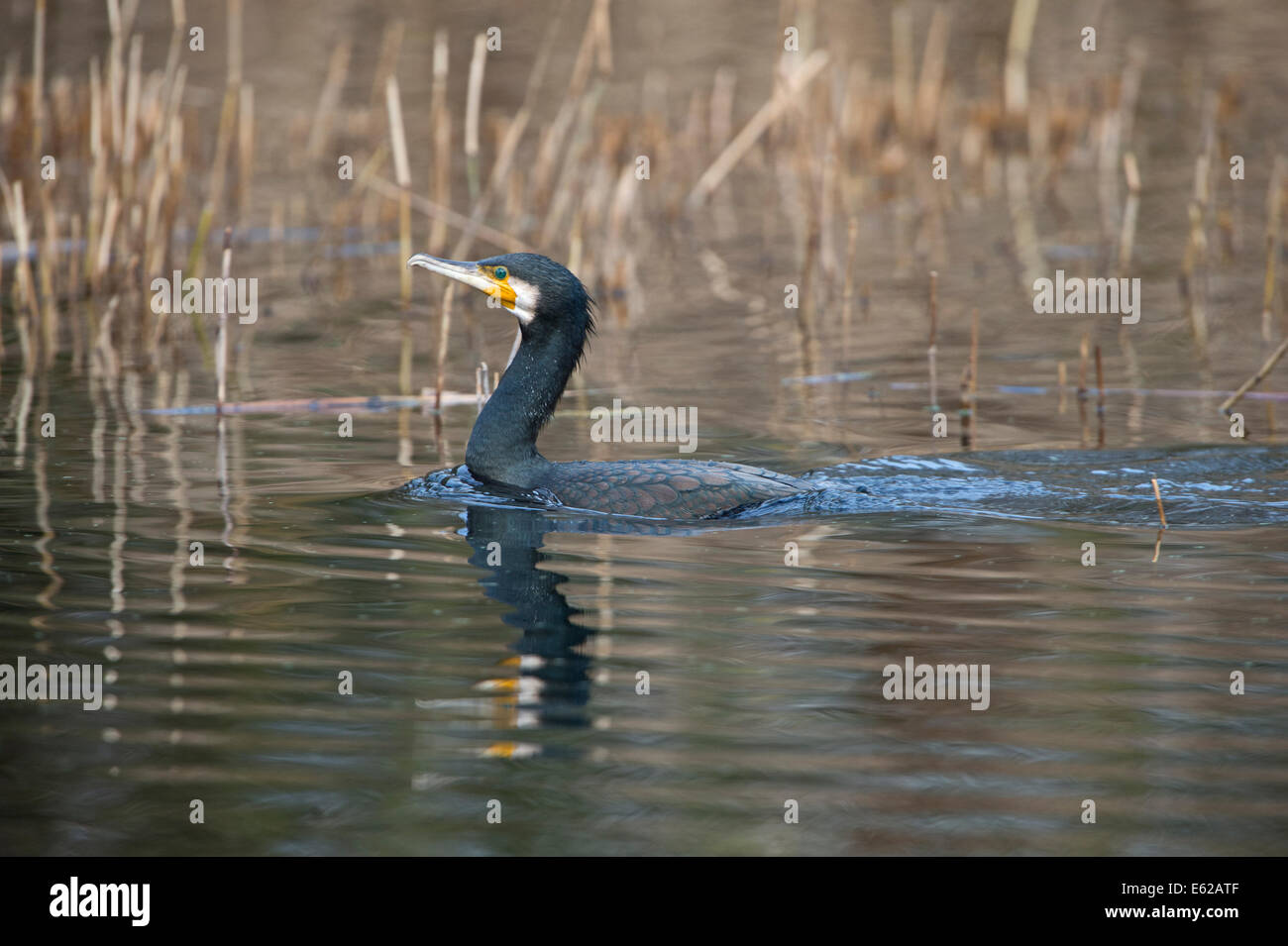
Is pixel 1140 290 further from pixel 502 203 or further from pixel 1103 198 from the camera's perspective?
pixel 502 203

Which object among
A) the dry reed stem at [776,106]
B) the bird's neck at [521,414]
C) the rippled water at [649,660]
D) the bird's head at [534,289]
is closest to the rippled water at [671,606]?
the rippled water at [649,660]

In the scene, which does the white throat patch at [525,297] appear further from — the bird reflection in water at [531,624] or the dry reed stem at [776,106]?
the dry reed stem at [776,106]

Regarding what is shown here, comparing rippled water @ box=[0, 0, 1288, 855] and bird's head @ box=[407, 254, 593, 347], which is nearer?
rippled water @ box=[0, 0, 1288, 855]

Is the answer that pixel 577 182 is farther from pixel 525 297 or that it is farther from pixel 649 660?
pixel 649 660

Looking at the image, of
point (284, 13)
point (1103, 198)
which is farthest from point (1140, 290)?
point (284, 13)

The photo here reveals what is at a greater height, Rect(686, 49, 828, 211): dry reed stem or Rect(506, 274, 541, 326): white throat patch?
Rect(686, 49, 828, 211): dry reed stem

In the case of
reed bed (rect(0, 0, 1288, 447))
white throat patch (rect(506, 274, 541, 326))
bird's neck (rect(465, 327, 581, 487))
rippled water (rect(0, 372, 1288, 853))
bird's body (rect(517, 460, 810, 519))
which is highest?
reed bed (rect(0, 0, 1288, 447))

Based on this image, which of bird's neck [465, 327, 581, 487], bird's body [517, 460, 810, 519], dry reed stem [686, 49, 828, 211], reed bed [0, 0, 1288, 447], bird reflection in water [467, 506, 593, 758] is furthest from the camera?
dry reed stem [686, 49, 828, 211]

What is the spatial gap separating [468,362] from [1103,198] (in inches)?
335

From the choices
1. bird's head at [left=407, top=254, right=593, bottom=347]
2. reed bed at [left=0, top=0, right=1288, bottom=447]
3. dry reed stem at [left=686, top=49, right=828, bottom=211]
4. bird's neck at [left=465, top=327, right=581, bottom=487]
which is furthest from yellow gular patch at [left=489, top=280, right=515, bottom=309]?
dry reed stem at [left=686, top=49, right=828, bottom=211]

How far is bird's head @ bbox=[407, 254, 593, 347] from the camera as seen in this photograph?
771cm

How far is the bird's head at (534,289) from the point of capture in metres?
7.71

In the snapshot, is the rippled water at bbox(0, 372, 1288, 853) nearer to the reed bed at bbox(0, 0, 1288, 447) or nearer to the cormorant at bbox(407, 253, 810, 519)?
the cormorant at bbox(407, 253, 810, 519)

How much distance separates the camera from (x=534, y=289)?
780 centimetres
